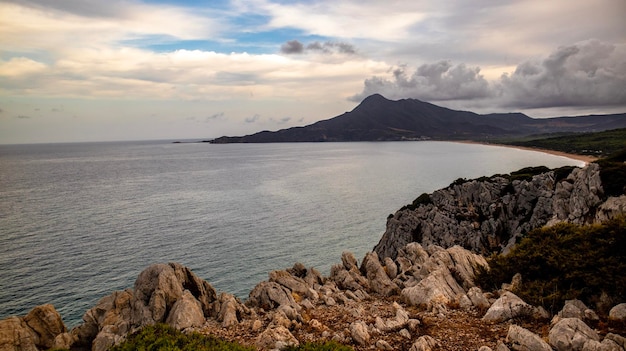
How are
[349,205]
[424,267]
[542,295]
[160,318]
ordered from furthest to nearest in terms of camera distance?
[349,205], [424,267], [160,318], [542,295]

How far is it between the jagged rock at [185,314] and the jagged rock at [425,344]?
46.0 ft

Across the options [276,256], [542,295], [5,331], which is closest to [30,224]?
[276,256]

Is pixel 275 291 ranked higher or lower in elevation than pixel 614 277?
lower

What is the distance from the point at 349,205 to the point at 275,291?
2988 inches

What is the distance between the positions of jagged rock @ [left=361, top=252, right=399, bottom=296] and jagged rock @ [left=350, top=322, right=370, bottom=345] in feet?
36.3

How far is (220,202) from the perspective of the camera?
109000 mm

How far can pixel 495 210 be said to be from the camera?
5831cm

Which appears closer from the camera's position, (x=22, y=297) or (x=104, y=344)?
(x=104, y=344)

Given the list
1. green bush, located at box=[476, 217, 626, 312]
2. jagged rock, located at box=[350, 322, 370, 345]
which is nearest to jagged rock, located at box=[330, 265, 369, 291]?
green bush, located at box=[476, 217, 626, 312]

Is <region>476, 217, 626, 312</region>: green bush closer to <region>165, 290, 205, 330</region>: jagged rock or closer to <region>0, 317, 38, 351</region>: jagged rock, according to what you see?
<region>165, 290, 205, 330</region>: jagged rock

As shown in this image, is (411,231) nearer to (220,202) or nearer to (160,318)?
(160,318)

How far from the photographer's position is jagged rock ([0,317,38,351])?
23.2 meters

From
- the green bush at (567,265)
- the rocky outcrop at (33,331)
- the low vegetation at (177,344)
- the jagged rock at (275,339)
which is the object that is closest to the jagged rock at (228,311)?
the jagged rock at (275,339)

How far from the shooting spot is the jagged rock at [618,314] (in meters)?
17.5
